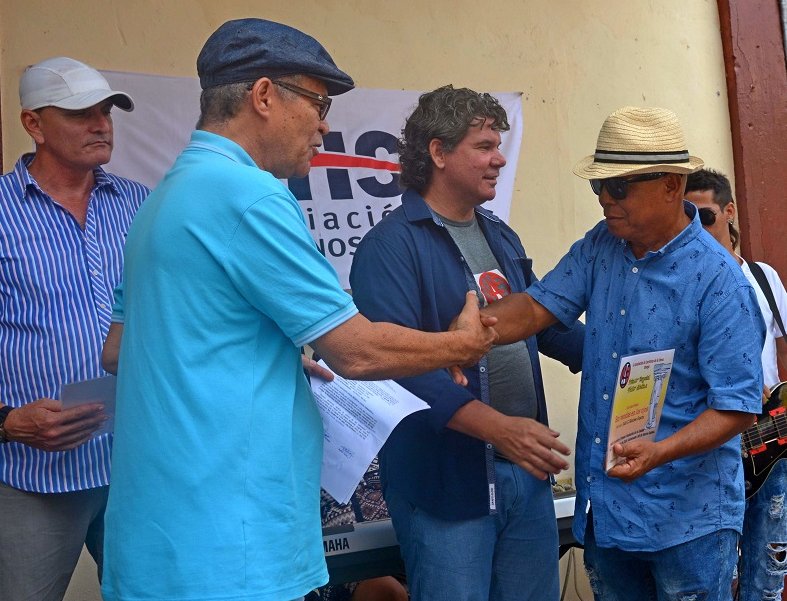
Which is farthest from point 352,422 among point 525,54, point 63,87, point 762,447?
point 525,54

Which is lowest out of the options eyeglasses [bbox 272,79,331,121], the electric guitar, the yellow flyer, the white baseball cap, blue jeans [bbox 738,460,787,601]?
blue jeans [bbox 738,460,787,601]

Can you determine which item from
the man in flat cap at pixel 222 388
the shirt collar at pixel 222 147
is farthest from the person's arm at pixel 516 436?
the shirt collar at pixel 222 147

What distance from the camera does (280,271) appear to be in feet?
6.44

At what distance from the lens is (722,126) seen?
5738 millimetres

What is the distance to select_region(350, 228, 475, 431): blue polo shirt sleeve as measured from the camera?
294 cm

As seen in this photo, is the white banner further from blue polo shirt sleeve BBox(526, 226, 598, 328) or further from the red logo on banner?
blue polo shirt sleeve BBox(526, 226, 598, 328)

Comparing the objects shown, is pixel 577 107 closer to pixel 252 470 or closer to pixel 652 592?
pixel 652 592

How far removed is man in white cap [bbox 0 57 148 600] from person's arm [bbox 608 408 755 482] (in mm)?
1419

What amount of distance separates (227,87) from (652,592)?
1861mm

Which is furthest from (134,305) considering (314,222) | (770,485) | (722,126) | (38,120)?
(722,126)

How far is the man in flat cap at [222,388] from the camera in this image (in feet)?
6.31

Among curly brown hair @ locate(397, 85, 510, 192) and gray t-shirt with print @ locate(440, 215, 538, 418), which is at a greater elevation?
curly brown hair @ locate(397, 85, 510, 192)

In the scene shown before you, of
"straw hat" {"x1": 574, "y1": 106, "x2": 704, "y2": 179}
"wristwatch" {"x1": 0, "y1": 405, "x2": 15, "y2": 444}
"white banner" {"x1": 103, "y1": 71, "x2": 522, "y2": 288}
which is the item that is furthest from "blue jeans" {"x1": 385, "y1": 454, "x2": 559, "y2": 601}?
"white banner" {"x1": 103, "y1": 71, "x2": 522, "y2": 288}

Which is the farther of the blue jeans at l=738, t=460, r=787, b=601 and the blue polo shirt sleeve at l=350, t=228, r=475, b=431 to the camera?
the blue jeans at l=738, t=460, r=787, b=601
